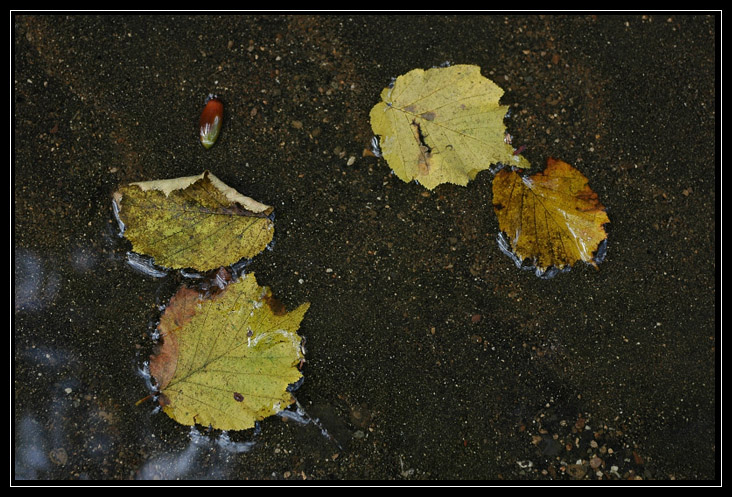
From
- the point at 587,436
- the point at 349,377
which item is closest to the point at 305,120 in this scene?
the point at 349,377

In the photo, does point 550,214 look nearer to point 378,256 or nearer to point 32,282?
point 378,256

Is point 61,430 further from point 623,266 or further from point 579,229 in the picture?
point 623,266

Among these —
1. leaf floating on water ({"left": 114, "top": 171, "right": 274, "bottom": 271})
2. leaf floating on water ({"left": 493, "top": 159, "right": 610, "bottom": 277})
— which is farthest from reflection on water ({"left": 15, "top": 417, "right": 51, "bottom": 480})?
leaf floating on water ({"left": 493, "top": 159, "right": 610, "bottom": 277})

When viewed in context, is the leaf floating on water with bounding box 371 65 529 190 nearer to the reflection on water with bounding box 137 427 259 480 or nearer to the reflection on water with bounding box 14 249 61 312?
the reflection on water with bounding box 137 427 259 480

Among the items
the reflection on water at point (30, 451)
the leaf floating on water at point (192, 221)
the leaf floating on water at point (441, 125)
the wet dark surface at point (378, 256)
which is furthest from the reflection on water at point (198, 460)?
the leaf floating on water at point (441, 125)

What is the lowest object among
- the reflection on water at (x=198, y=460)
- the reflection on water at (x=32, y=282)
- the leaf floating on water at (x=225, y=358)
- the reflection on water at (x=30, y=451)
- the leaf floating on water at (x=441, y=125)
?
the reflection on water at (x=198, y=460)

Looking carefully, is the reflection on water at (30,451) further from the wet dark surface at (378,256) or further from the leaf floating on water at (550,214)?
the leaf floating on water at (550,214)

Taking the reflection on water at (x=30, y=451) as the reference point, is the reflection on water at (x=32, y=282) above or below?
above
